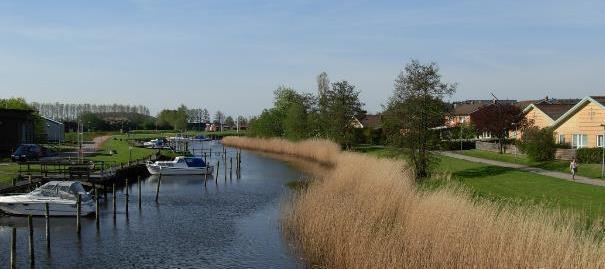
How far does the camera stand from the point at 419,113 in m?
44.7

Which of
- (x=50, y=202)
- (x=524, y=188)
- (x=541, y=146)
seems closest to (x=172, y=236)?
(x=50, y=202)

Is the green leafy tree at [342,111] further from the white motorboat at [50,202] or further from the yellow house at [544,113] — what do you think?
the white motorboat at [50,202]

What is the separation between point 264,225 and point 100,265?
10.6 m

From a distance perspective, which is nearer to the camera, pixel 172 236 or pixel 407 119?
pixel 172 236

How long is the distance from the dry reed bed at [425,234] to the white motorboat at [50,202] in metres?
12.9

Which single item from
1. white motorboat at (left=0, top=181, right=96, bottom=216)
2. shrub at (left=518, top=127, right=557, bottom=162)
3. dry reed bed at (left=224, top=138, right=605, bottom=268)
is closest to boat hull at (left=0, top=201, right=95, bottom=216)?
white motorboat at (left=0, top=181, right=96, bottom=216)

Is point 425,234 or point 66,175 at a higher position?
point 425,234

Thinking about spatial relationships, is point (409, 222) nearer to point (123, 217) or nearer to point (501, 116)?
point (123, 217)

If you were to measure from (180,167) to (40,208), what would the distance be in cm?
3017

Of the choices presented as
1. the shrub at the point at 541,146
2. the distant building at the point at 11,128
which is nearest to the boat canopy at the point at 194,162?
the distant building at the point at 11,128

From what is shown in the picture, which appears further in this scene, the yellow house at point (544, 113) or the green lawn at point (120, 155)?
the yellow house at point (544, 113)

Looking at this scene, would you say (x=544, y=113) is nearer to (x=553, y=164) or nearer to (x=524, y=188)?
(x=553, y=164)

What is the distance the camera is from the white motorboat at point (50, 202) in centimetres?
3525

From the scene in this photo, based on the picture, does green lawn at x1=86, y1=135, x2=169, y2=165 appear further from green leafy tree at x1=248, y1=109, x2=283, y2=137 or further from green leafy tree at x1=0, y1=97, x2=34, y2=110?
green leafy tree at x1=248, y1=109, x2=283, y2=137
